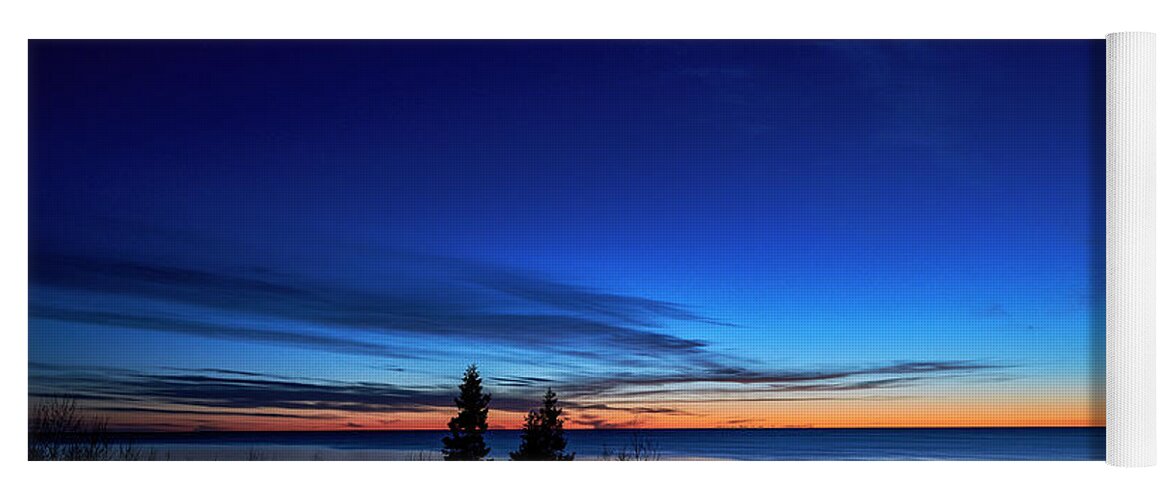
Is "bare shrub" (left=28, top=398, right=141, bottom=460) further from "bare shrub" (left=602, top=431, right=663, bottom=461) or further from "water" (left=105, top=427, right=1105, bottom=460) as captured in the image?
"bare shrub" (left=602, top=431, right=663, bottom=461)

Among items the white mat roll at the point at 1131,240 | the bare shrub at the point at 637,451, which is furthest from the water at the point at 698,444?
the white mat roll at the point at 1131,240

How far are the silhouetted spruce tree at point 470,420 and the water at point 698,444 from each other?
0.24 feet

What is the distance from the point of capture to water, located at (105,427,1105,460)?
25.0 feet

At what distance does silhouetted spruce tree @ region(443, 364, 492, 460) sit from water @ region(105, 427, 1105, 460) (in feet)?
0.24

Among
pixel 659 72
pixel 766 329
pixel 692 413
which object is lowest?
pixel 692 413

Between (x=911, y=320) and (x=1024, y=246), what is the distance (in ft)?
2.59

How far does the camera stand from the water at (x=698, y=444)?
25.0ft

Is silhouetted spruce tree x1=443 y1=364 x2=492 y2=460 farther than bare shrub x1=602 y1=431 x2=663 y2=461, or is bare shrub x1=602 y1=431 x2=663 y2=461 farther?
bare shrub x1=602 y1=431 x2=663 y2=461

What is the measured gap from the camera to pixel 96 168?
304 inches

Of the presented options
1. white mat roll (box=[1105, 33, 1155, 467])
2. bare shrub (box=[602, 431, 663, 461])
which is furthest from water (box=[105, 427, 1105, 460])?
white mat roll (box=[1105, 33, 1155, 467])

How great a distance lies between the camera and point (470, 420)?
7922 mm
